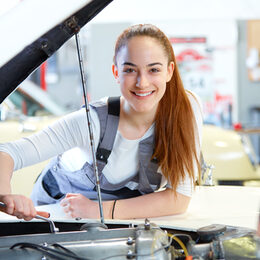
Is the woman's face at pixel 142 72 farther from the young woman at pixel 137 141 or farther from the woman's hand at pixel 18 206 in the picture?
the woman's hand at pixel 18 206

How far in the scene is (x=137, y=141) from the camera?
1.49 m

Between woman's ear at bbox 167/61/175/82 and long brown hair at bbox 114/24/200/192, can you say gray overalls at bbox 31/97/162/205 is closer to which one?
long brown hair at bbox 114/24/200/192

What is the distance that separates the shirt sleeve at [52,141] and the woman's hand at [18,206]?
13.8 inches

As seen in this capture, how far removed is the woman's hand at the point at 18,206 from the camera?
0.98 metres

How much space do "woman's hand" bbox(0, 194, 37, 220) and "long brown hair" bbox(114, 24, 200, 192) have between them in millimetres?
556

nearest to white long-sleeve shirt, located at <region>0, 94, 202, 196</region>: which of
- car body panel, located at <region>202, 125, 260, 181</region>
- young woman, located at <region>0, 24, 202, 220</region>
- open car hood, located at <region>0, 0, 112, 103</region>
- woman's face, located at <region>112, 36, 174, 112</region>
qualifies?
young woman, located at <region>0, 24, 202, 220</region>

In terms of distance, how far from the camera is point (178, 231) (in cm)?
105

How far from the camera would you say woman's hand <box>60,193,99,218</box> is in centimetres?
131

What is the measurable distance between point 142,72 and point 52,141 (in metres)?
0.35

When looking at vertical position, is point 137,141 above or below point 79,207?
above

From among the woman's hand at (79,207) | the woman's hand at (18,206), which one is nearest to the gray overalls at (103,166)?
the woman's hand at (79,207)

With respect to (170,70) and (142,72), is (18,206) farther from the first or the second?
(170,70)

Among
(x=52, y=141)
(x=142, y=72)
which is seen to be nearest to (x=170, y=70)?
(x=142, y=72)

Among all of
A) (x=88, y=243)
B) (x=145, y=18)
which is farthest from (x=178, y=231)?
(x=145, y=18)
